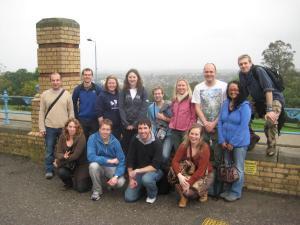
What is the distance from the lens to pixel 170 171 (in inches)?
181

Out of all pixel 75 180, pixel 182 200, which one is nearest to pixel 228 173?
pixel 182 200

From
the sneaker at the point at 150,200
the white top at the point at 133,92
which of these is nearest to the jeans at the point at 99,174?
the sneaker at the point at 150,200

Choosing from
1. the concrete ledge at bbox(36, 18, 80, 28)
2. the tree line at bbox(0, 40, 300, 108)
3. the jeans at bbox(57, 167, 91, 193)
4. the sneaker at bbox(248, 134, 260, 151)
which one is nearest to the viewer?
the sneaker at bbox(248, 134, 260, 151)

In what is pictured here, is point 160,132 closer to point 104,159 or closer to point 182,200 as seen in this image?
point 104,159

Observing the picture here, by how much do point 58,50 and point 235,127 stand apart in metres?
3.50

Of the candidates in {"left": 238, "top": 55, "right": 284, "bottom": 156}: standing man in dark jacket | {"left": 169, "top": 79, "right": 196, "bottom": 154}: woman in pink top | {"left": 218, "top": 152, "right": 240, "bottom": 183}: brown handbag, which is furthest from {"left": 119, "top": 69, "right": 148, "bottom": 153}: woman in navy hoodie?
{"left": 238, "top": 55, "right": 284, "bottom": 156}: standing man in dark jacket

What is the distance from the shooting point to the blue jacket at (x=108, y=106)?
16.8ft

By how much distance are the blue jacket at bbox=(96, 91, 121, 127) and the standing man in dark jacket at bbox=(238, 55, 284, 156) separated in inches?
73.9

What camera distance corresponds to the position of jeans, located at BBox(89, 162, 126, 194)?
15.7ft

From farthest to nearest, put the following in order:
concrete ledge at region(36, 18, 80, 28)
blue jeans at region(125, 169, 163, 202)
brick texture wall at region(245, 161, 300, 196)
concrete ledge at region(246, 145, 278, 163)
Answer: concrete ledge at region(36, 18, 80, 28), concrete ledge at region(246, 145, 278, 163), brick texture wall at region(245, 161, 300, 196), blue jeans at region(125, 169, 163, 202)

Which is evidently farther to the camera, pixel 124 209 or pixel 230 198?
pixel 230 198

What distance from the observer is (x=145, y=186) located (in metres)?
4.64

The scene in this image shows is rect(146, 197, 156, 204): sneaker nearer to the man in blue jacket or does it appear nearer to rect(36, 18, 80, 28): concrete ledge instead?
the man in blue jacket

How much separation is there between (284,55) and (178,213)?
112 feet
